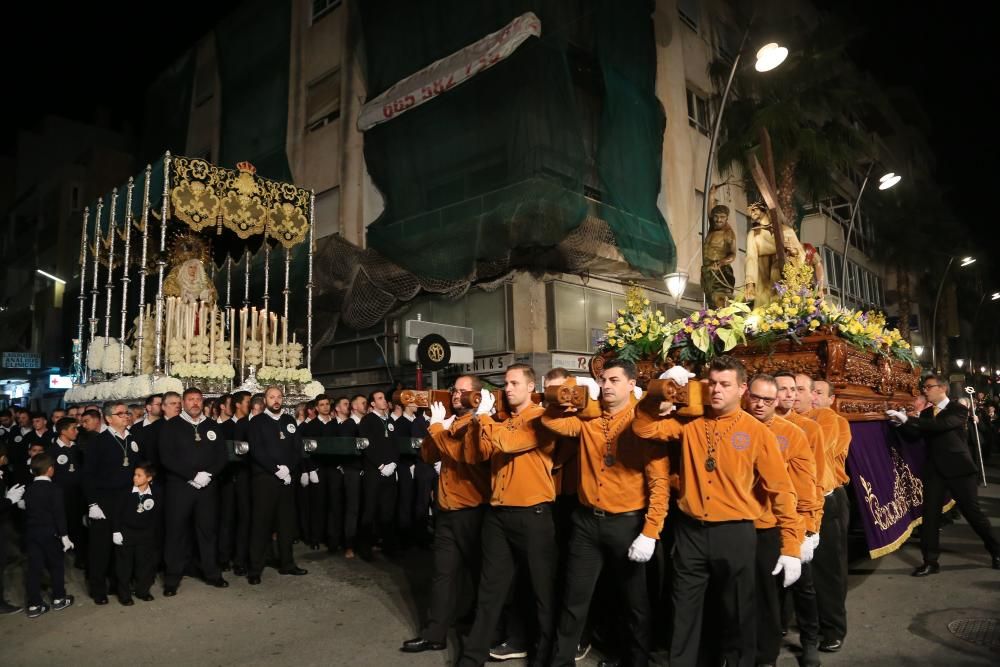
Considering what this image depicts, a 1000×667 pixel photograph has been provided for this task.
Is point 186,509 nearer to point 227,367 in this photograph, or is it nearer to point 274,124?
point 227,367

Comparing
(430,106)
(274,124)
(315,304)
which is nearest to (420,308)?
(315,304)

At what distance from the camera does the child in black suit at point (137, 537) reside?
21.6ft

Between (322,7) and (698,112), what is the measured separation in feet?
42.7

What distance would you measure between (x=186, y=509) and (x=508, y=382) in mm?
4543

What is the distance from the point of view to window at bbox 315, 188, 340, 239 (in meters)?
20.3

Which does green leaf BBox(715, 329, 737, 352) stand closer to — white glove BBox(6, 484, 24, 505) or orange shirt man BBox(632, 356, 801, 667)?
orange shirt man BBox(632, 356, 801, 667)

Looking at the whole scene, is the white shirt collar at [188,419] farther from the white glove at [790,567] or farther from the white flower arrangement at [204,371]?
the white glove at [790,567]

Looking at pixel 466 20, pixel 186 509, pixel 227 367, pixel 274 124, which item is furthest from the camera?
pixel 274 124

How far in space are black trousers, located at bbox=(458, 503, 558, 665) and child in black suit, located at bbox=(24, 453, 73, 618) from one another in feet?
14.6

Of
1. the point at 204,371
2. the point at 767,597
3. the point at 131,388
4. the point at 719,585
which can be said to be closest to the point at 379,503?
the point at 204,371

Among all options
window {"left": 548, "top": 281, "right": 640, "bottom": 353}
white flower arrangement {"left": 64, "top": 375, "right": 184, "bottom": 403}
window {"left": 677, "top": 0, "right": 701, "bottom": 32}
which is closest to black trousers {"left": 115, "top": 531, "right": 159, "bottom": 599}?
white flower arrangement {"left": 64, "top": 375, "right": 184, "bottom": 403}

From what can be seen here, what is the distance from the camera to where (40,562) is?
6.40 meters

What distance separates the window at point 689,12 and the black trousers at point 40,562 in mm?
21791

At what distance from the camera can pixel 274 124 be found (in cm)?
2236
